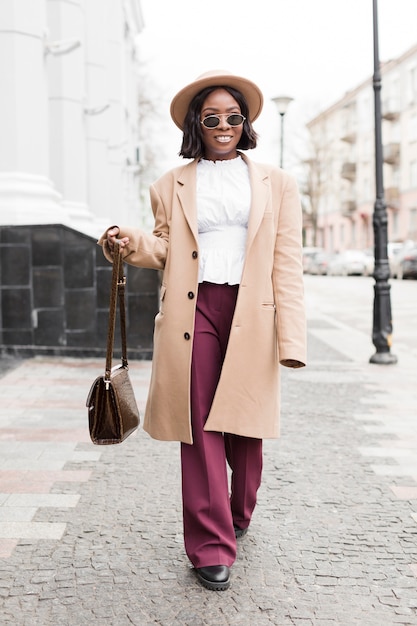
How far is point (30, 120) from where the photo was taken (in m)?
9.75

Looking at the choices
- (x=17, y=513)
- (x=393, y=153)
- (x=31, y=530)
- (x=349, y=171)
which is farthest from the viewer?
(x=349, y=171)

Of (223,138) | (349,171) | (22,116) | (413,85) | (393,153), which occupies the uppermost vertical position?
(413,85)

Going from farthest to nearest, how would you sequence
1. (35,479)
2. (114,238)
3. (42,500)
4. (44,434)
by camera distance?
(44,434), (35,479), (42,500), (114,238)

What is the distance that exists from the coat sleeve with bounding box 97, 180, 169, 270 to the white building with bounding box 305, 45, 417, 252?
52300 millimetres

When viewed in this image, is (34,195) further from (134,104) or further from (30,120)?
(134,104)

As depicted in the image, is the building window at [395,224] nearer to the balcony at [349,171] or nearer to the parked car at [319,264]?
the parked car at [319,264]

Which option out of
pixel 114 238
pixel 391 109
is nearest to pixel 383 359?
pixel 114 238

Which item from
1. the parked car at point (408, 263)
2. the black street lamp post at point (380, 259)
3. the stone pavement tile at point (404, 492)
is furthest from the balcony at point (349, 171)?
the stone pavement tile at point (404, 492)

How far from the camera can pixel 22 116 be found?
966 centimetres

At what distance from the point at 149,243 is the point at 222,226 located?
1.04ft

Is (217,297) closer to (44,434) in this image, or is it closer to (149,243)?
(149,243)

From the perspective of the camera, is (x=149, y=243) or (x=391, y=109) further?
(x=391, y=109)

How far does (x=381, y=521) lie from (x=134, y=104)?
28.0 metres

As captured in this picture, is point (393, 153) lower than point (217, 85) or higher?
higher
